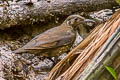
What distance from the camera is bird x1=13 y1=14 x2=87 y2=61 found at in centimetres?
542

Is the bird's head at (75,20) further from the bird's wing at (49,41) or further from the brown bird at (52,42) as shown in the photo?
the bird's wing at (49,41)

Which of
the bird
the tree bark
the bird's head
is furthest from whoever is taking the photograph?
the tree bark

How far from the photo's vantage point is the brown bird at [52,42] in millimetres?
5434

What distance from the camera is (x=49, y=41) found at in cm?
564

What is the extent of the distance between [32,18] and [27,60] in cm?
137

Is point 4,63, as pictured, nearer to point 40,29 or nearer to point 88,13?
point 40,29

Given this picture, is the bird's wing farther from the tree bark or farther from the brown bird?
the tree bark

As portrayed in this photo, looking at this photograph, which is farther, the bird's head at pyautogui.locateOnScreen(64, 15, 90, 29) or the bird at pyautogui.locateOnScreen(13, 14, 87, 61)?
the bird's head at pyautogui.locateOnScreen(64, 15, 90, 29)

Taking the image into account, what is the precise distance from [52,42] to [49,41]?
7 centimetres

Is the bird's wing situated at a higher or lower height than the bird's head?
lower

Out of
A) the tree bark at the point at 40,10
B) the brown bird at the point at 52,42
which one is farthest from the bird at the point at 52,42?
the tree bark at the point at 40,10

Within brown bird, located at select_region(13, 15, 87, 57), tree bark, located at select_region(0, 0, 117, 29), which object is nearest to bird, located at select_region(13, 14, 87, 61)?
brown bird, located at select_region(13, 15, 87, 57)

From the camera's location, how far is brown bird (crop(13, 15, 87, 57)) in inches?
214

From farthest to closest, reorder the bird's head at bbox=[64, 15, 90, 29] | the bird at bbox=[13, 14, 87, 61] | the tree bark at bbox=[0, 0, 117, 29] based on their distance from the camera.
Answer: the tree bark at bbox=[0, 0, 117, 29] → the bird's head at bbox=[64, 15, 90, 29] → the bird at bbox=[13, 14, 87, 61]
